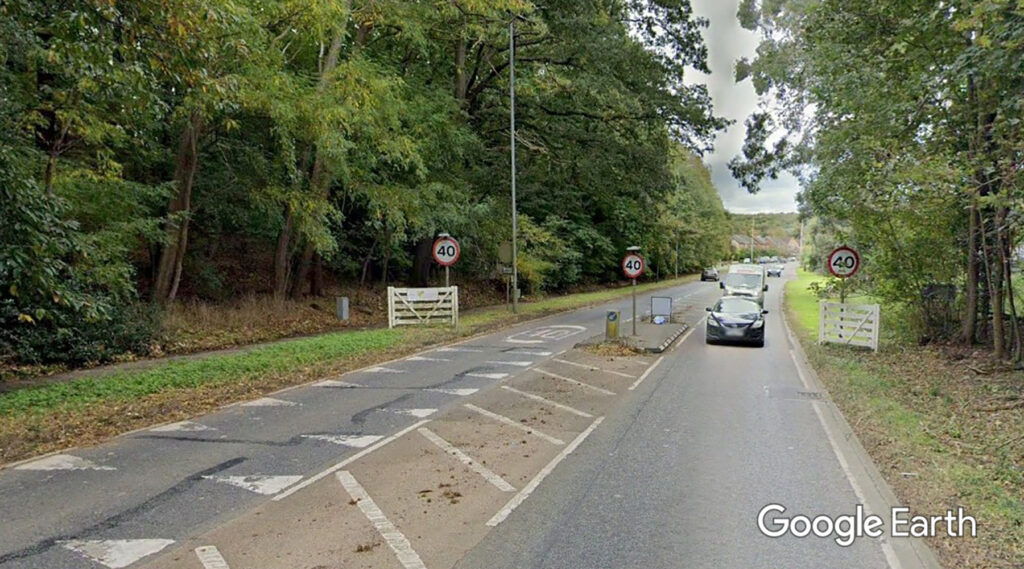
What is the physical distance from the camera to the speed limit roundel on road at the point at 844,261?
16016 mm

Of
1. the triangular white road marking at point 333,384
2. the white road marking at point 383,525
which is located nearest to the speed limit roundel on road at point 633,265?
the triangular white road marking at point 333,384

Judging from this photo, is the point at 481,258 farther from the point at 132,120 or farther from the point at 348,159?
the point at 132,120

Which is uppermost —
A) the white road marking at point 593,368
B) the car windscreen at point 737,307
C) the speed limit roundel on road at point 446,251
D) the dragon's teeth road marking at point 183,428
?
the speed limit roundel on road at point 446,251

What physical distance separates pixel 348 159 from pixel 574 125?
11108 millimetres

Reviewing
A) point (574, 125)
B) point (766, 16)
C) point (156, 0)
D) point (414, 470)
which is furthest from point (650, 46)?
point (414, 470)

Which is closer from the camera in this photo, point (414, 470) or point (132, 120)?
point (414, 470)

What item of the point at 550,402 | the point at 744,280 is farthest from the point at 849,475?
the point at 744,280

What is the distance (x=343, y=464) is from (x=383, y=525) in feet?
5.58

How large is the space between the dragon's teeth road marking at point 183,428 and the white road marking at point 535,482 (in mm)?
4396

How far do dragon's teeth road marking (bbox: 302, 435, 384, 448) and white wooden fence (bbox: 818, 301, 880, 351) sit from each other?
Result: 1373 centimetres

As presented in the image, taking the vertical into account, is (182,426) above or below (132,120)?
below

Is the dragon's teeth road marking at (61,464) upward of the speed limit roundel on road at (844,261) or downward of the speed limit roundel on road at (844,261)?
downward

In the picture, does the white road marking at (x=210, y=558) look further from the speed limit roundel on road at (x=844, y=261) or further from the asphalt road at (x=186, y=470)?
the speed limit roundel on road at (x=844, y=261)

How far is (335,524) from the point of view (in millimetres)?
4984
